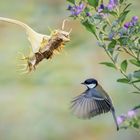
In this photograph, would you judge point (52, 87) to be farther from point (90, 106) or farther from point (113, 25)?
point (113, 25)

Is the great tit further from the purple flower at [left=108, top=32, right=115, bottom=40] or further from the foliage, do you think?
the purple flower at [left=108, top=32, right=115, bottom=40]

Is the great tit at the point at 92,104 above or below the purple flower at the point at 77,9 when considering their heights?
below

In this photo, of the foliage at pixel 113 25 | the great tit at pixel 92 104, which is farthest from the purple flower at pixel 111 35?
the great tit at pixel 92 104

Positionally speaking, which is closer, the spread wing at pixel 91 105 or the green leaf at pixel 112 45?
the green leaf at pixel 112 45

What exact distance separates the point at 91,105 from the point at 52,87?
3.13 m

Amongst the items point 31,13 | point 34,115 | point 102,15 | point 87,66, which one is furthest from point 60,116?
point 102,15

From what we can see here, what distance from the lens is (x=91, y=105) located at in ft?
7.46

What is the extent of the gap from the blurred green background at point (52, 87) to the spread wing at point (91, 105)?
236cm

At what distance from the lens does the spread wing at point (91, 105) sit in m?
2.26

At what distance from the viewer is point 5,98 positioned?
527 centimetres

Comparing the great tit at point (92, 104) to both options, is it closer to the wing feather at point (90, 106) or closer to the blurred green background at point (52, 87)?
the wing feather at point (90, 106)

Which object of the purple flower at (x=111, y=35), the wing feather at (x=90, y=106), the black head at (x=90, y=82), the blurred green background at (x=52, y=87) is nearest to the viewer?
the purple flower at (x=111, y=35)

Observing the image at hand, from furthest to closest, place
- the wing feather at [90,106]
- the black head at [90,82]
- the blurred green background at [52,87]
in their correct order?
the blurred green background at [52,87] < the black head at [90,82] < the wing feather at [90,106]

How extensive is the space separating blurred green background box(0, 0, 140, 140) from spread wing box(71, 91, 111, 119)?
236 centimetres
